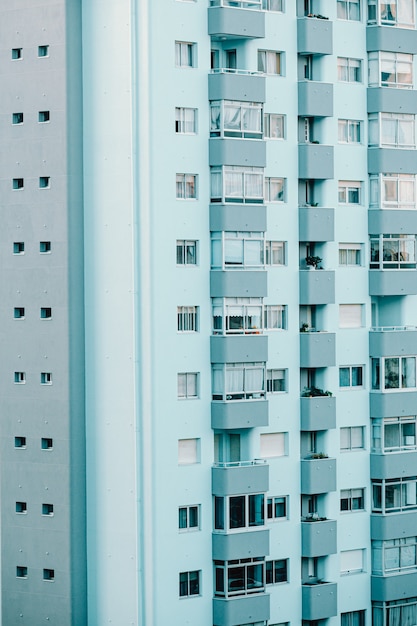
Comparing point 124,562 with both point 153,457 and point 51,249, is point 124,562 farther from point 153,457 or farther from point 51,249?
point 51,249

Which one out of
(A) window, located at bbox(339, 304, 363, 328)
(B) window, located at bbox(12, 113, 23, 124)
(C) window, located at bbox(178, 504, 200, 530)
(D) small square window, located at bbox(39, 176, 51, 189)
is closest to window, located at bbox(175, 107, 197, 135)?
(D) small square window, located at bbox(39, 176, 51, 189)

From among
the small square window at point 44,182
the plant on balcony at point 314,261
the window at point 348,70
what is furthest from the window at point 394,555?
the small square window at point 44,182

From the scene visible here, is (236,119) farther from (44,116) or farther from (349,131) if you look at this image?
(44,116)

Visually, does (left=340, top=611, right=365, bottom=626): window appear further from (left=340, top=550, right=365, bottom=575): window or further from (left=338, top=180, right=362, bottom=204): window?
(left=338, top=180, right=362, bottom=204): window

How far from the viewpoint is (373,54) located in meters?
54.1

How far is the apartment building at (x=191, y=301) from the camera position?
165 ft

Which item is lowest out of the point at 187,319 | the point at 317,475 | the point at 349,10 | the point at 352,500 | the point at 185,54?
the point at 352,500

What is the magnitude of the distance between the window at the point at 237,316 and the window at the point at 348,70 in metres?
7.73

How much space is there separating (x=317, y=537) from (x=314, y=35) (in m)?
15.3

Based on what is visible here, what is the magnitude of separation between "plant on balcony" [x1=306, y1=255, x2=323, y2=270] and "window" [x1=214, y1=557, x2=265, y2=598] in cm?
904

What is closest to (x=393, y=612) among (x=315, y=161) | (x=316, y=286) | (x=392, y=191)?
(x=316, y=286)

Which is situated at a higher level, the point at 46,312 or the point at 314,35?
the point at 314,35

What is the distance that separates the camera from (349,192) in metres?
54.2

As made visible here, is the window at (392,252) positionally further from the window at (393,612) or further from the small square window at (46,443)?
the small square window at (46,443)
